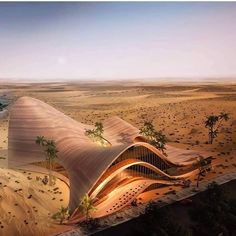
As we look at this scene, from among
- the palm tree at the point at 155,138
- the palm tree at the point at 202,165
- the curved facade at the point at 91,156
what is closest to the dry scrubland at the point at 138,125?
the palm tree at the point at 202,165

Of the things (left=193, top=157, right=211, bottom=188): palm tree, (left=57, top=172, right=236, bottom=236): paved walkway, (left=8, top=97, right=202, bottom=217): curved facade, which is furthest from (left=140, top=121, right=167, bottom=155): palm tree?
(left=57, top=172, right=236, bottom=236): paved walkway

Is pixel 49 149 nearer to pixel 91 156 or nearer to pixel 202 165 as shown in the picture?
pixel 91 156

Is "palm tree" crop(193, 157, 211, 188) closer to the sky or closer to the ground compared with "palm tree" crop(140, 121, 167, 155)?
closer to the ground

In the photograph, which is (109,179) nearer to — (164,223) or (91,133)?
(164,223)

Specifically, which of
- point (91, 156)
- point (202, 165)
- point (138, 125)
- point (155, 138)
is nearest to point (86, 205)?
point (91, 156)

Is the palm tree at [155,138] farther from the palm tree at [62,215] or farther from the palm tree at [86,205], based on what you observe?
the palm tree at [62,215]

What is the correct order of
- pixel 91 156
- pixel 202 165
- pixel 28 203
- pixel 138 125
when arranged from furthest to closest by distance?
pixel 138 125, pixel 202 165, pixel 28 203, pixel 91 156

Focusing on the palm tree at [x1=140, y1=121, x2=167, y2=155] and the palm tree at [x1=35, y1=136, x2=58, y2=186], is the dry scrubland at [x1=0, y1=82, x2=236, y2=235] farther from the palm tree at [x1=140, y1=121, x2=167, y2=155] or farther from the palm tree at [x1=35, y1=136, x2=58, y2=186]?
the palm tree at [x1=140, y1=121, x2=167, y2=155]
